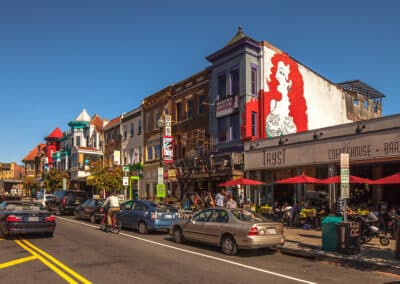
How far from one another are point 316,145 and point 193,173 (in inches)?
437

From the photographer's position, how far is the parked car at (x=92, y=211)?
20.6 m

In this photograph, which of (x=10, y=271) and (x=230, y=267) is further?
(x=230, y=267)

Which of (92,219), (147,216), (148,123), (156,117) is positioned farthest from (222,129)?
(147,216)

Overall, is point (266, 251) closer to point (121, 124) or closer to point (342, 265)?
point (342, 265)

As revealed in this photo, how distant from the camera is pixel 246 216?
1160cm

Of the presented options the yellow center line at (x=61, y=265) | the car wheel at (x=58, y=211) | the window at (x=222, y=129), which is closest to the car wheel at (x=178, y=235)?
the yellow center line at (x=61, y=265)

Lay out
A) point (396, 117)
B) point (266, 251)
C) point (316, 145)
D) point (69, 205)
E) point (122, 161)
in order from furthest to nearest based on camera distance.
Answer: point (122, 161)
point (69, 205)
point (316, 145)
point (396, 117)
point (266, 251)

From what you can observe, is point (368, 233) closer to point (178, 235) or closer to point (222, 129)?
point (178, 235)

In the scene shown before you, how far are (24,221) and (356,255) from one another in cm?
1091

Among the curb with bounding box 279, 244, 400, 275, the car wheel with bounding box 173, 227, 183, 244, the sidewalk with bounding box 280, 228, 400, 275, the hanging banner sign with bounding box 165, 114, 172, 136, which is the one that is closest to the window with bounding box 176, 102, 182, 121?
the hanging banner sign with bounding box 165, 114, 172, 136

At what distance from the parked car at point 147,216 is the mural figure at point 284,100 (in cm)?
1180

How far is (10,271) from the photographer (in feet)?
28.1

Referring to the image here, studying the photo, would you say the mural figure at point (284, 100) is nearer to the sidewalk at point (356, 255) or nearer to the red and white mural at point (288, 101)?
the red and white mural at point (288, 101)

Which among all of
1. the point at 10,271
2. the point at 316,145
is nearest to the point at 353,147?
the point at 316,145
